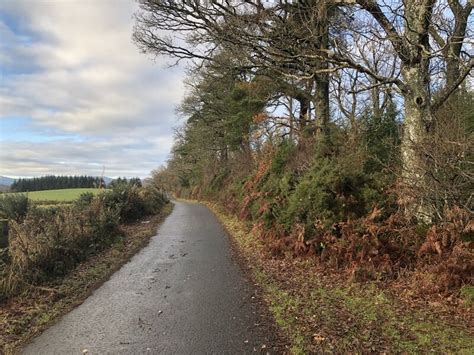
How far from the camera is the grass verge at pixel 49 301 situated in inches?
222

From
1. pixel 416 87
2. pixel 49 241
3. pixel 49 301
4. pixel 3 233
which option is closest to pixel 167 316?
pixel 49 301

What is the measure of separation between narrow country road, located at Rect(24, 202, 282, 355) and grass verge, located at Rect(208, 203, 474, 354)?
455mm

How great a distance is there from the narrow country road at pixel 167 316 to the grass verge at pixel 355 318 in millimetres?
455

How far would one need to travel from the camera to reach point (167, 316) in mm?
6039

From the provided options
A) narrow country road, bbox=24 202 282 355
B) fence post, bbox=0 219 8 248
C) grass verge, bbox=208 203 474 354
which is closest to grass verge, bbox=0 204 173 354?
narrow country road, bbox=24 202 282 355

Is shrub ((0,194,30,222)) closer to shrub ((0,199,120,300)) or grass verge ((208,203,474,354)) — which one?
shrub ((0,199,120,300))

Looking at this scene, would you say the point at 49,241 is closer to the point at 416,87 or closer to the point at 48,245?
the point at 48,245

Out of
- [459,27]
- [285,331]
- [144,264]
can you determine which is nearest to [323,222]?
[285,331]

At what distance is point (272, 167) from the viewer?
51.8ft

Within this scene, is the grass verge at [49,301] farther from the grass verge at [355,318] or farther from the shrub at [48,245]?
the grass verge at [355,318]

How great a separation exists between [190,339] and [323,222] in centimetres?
473

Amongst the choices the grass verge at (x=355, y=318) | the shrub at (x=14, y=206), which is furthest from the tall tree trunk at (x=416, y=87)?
the shrub at (x=14, y=206)

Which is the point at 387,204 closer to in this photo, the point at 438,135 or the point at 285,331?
the point at 438,135

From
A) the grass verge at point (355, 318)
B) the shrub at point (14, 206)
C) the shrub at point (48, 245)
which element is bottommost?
the grass verge at point (355, 318)
